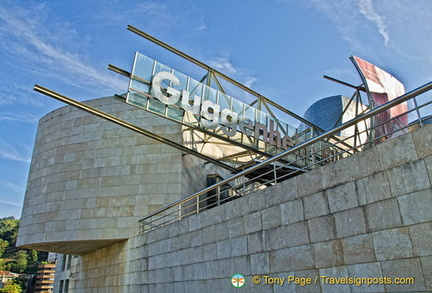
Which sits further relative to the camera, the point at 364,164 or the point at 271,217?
the point at 271,217

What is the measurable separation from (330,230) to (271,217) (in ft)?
5.71

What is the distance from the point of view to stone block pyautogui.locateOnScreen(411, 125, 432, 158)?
598 cm

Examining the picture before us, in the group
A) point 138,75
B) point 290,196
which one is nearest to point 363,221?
point 290,196

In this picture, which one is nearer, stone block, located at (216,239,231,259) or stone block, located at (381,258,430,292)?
stone block, located at (381,258,430,292)

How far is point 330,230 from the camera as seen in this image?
7.19 m

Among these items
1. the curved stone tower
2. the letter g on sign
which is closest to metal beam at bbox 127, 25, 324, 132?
the letter g on sign

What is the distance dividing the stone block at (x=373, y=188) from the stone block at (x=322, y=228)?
799 millimetres

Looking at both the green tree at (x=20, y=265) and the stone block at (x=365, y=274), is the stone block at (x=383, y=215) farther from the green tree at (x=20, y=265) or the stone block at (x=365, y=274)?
the green tree at (x=20, y=265)

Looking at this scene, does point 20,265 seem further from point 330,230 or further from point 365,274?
point 365,274

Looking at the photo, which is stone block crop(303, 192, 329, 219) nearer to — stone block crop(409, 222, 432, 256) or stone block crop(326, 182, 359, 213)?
stone block crop(326, 182, 359, 213)

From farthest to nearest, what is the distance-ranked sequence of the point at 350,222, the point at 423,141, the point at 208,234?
the point at 208,234, the point at 350,222, the point at 423,141

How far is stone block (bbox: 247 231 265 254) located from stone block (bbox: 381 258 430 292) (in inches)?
123

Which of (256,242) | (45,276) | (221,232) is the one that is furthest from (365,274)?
(45,276)

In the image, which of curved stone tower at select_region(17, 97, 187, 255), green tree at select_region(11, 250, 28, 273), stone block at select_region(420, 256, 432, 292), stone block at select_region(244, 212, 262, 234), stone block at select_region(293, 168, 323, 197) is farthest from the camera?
green tree at select_region(11, 250, 28, 273)
